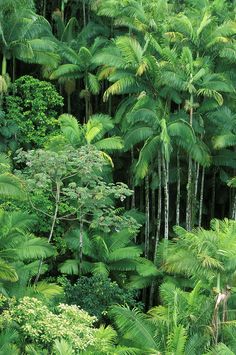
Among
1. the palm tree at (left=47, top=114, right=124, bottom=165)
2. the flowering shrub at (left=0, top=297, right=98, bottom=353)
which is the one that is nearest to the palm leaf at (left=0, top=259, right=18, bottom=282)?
the flowering shrub at (left=0, top=297, right=98, bottom=353)

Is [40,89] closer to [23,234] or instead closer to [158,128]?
[158,128]

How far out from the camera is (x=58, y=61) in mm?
22984

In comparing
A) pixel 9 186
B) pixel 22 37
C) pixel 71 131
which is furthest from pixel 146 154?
pixel 9 186

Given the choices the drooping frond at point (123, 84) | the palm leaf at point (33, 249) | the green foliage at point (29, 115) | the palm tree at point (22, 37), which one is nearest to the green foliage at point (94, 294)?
the palm leaf at point (33, 249)

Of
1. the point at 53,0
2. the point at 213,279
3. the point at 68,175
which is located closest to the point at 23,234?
the point at 68,175

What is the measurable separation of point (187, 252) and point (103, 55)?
8.35 metres

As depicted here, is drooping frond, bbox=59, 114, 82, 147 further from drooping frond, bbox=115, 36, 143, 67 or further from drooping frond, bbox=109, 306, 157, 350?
drooping frond, bbox=109, 306, 157, 350

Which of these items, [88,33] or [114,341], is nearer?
[114,341]

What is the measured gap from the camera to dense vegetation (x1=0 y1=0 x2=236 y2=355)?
47.9 ft

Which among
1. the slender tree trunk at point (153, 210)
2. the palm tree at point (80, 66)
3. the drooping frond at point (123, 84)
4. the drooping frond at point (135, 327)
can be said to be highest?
the palm tree at point (80, 66)

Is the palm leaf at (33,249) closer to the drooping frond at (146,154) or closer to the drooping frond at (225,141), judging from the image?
the drooping frond at (146,154)

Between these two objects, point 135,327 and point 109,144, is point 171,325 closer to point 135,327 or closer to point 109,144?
point 135,327

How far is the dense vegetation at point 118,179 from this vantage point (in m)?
14.6

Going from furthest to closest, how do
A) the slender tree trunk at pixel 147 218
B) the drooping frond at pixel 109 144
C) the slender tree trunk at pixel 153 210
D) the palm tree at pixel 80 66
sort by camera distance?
the palm tree at pixel 80 66
the slender tree trunk at pixel 153 210
the slender tree trunk at pixel 147 218
the drooping frond at pixel 109 144
